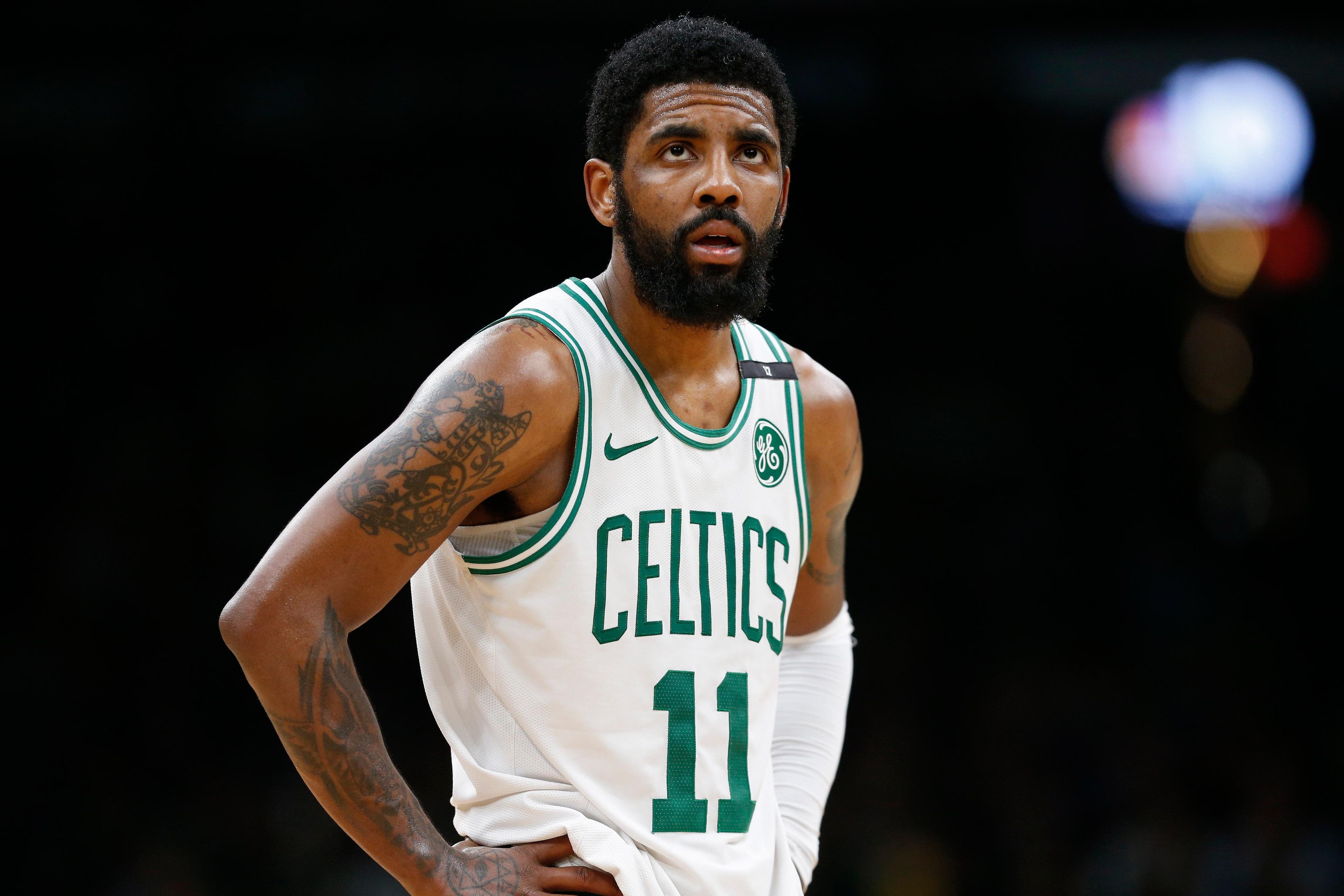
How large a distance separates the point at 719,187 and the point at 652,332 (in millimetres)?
255

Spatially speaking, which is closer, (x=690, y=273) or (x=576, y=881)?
(x=576, y=881)

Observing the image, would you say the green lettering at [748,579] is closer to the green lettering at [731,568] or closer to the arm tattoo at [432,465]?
the green lettering at [731,568]

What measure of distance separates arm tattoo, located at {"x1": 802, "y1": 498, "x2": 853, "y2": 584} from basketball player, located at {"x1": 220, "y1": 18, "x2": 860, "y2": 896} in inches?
8.9

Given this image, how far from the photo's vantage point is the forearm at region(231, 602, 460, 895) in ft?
5.68

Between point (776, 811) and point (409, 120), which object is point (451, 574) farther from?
point (409, 120)

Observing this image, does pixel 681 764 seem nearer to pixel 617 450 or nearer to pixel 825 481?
pixel 617 450

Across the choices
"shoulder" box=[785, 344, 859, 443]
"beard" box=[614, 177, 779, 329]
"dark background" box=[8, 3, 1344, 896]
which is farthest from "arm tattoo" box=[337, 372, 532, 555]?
"dark background" box=[8, 3, 1344, 896]

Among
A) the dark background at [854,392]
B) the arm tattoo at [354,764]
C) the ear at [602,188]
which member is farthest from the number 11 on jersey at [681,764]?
the dark background at [854,392]

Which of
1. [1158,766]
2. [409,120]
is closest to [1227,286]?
[1158,766]

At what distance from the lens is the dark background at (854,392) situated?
19.3ft

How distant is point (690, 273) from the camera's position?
81.0 inches

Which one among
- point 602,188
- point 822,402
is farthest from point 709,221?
point 822,402

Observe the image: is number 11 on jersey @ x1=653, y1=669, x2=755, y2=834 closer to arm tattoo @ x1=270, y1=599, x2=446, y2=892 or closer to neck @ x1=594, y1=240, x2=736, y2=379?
arm tattoo @ x1=270, y1=599, x2=446, y2=892

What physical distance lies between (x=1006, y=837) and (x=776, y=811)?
3.98 metres
